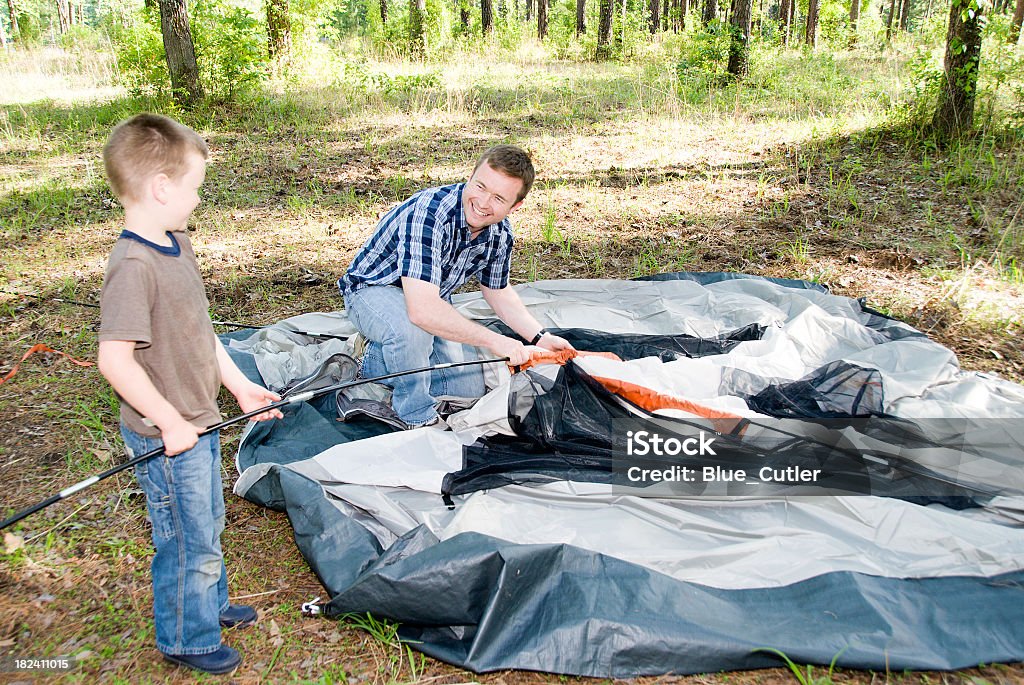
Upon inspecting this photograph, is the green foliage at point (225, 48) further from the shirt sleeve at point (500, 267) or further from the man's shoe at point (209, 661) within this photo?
the man's shoe at point (209, 661)

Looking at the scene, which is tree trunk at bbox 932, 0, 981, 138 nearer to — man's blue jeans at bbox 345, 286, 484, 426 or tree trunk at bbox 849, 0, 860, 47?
man's blue jeans at bbox 345, 286, 484, 426

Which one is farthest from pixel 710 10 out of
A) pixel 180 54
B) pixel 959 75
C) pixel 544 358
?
pixel 544 358

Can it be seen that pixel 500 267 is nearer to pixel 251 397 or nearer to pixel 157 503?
pixel 251 397

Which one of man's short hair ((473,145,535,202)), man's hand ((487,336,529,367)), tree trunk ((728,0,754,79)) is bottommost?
man's hand ((487,336,529,367))

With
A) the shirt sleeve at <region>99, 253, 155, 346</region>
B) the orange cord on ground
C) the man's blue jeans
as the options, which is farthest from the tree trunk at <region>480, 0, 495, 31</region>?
the shirt sleeve at <region>99, 253, 155, 346</region>

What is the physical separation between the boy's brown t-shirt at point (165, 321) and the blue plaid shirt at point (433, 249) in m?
1.16

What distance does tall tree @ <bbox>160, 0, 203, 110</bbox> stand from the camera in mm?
7434

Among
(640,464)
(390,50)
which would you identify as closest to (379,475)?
(640,464)

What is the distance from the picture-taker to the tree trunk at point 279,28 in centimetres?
992

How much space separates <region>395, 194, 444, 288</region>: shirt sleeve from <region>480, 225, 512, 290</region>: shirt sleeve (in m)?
0.33

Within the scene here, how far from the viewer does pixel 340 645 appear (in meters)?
2.00

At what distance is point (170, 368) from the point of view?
1.68 m

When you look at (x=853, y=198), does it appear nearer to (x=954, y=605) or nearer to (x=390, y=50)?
(x=954, y=605)

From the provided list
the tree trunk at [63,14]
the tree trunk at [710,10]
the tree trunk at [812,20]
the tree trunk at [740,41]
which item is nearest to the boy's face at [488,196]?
the tree trunk at [740,41]
